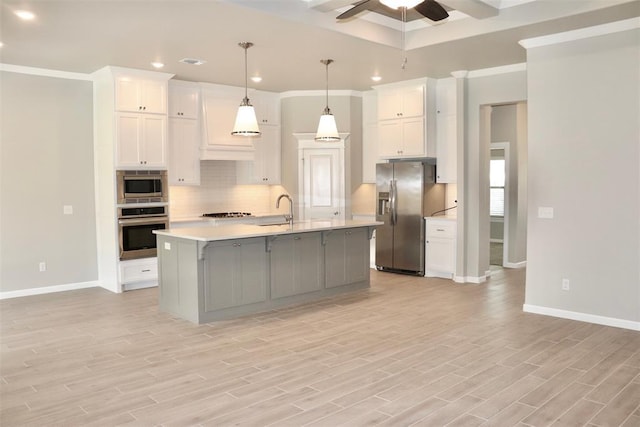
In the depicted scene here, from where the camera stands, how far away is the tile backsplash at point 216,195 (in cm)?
798

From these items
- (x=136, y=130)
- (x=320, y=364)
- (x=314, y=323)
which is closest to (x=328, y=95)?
(x=136, y=130)

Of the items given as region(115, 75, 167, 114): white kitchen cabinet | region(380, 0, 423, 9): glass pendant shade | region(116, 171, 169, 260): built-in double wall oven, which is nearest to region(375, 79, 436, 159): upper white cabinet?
region(115, 75, 167, 114): white kitchen cabinet

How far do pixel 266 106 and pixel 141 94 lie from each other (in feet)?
7.36

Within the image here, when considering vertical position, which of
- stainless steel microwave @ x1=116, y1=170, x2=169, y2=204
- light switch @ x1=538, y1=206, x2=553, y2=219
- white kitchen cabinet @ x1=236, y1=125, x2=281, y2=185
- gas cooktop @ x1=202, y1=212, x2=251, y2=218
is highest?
white kitchen cabinet @ x1=236, y1=125, x2=281, y2=185

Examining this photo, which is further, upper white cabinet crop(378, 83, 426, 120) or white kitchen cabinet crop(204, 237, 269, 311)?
upper white cabinet crop(378, 83, 426, 120)

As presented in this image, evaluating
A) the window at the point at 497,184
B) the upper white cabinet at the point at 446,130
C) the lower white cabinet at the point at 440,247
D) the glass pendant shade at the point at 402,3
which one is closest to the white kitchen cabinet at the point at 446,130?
the upper white cabinet at the point at 446,130

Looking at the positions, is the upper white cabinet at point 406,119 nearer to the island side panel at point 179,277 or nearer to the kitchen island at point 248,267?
the kitchen island at point 248,267

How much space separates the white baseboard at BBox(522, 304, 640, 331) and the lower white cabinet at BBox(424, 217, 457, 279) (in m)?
1.76

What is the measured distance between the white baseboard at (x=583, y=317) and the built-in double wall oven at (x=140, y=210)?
4747mm

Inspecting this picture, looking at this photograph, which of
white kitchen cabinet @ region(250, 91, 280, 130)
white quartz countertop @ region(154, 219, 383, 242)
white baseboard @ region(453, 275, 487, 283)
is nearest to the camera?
white quartz countertop @ region(154, 219, 383, 242)

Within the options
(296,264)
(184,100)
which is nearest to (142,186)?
(184,100)

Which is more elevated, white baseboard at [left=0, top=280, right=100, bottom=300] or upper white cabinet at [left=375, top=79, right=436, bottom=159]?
upper white cabinet at [left=375, top=79, right=436, bottom=159]

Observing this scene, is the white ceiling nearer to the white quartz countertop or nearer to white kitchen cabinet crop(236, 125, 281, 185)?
white kitchen cabinet crop(236, 125, 281, 185)

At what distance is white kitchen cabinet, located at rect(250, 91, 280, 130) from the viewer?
27.7ft
